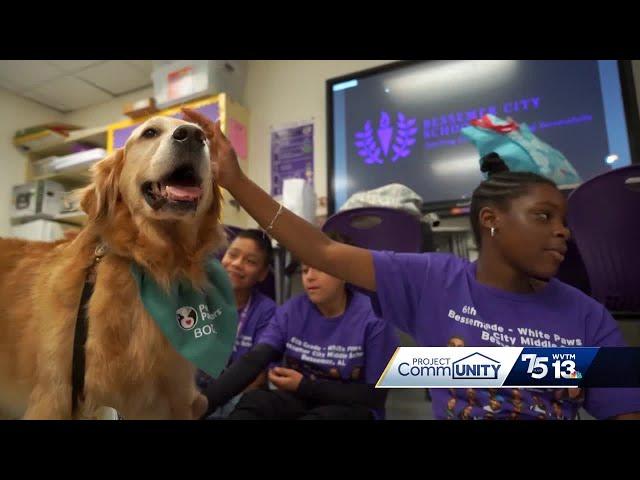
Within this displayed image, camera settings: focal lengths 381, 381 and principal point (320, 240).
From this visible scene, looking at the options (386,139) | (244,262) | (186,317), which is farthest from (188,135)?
(386,139)

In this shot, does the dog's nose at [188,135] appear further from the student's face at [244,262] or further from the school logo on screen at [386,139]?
the school logo on screen at [386,139]

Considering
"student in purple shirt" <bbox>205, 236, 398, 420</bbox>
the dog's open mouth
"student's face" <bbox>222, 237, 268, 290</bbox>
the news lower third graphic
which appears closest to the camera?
the news lower third graphic

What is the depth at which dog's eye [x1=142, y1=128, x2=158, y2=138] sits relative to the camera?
83 centimetres

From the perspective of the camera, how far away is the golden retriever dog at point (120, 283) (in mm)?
656

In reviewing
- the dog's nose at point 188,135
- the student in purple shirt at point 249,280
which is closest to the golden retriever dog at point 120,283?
the dog's nose at point 188,135

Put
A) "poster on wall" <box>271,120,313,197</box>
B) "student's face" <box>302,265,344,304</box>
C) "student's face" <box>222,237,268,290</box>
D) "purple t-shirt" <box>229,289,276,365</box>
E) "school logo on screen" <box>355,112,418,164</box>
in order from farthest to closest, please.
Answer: "poster on wall" <box>271,120,313,197</box>
"school logo on screen" <box>355,112,418,164</box>
"student's face" <box>222,237,268,290</box>
"purple t-shirt" <box>229,289,276,365</box>
"student's face" <box>302,265,344,304</box>

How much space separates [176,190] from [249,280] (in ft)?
2.39

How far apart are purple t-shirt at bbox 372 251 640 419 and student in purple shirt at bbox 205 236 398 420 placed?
17 cm

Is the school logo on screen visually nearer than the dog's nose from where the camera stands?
No

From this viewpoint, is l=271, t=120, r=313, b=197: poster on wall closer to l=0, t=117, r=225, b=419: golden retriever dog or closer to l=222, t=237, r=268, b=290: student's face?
l=222, t=237, r=268, b=290: student's face

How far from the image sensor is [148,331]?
69 cm

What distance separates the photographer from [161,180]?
0.75m

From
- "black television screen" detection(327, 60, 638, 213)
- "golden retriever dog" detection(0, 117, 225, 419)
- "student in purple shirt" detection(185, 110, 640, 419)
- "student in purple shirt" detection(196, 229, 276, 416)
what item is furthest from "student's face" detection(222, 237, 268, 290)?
"black television screen" detection(327, 60, 638, 213)
